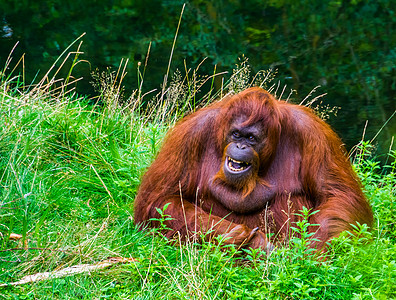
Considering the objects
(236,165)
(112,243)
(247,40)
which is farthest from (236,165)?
(247,40)

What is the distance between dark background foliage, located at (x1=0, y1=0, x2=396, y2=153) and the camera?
8.96m

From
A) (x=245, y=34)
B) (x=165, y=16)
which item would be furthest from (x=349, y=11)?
(x=165, y=16)

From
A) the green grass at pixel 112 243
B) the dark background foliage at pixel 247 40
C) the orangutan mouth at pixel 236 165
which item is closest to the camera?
the green grass at pixel 112 243

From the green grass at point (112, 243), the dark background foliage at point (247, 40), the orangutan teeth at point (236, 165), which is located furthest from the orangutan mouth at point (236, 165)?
the dark background foliage at point (247, 40)

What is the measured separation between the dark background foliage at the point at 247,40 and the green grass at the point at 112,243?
3749mm

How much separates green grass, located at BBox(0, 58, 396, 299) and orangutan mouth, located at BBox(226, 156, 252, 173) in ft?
1.52

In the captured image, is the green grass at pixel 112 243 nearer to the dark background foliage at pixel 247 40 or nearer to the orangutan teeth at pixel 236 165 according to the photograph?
the orangutan teeth at pixel 236 165

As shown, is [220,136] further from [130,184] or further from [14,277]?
[14,277]

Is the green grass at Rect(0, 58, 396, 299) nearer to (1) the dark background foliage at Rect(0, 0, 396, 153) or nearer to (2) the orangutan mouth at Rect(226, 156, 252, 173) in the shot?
(2) the orangutan mouth at Rect(226, 156, 252, 173)

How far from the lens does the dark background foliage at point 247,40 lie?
8.96 metres

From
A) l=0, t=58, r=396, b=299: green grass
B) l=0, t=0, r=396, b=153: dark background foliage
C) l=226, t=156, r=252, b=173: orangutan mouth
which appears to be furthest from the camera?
l=0, t=0, r=396, b=153: dark background foliage

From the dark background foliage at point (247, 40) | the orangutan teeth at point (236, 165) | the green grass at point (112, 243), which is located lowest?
the dark background foliage at point (247, 40)

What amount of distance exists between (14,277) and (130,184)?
1.34 m

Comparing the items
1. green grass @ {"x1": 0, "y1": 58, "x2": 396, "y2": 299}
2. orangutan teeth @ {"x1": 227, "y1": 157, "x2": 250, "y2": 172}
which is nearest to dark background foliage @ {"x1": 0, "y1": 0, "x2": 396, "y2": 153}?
green grass @ {"x1": 0, "y1": 58, "x2": 396, "y2": 299}
